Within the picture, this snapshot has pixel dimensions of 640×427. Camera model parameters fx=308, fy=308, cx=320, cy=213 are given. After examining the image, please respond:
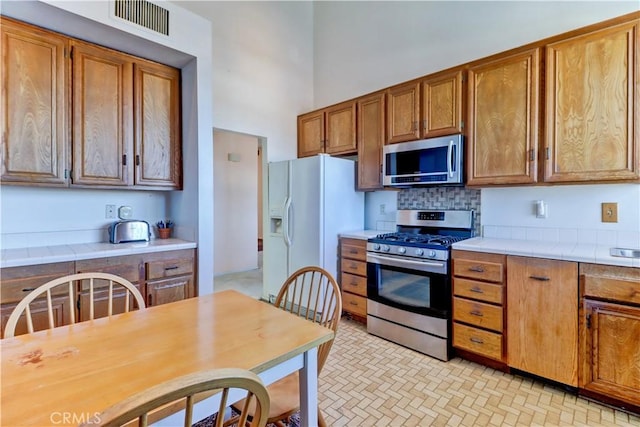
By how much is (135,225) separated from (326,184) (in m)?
1.76

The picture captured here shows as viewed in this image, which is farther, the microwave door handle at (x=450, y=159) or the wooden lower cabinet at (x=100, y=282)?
the microwave door handle at (x=450, y=159)

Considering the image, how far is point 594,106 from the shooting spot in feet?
6.55

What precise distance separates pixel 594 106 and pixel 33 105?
12.2ft

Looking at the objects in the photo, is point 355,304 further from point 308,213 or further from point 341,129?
point 341,129

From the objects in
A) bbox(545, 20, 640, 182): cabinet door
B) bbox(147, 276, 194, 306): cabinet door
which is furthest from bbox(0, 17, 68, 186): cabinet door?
bbox(545, 20, 640, 182): cabinet door

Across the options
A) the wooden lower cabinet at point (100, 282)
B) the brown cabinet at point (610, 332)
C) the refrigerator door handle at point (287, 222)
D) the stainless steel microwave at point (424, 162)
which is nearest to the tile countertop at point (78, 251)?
the wooden lower cabinet at point (100, 282)

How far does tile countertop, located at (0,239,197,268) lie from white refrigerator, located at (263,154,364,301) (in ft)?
3.67

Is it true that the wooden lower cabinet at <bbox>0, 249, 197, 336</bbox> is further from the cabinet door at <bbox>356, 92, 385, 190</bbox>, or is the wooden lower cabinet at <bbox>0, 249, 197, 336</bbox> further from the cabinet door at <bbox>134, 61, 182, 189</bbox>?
the cabinet door at <bbox>356, 92, 385, 190</bbox>

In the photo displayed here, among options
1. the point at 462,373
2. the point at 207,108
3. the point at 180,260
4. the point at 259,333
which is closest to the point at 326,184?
the point at 207,108

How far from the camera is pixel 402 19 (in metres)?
3.44

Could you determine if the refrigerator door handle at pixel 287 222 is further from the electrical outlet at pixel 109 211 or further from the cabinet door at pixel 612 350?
the cabinet door at pixel 612 350

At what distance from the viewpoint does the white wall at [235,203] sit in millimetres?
5051

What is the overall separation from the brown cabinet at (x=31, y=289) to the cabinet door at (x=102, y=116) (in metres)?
0.68

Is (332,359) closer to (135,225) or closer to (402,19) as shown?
(135,225)
